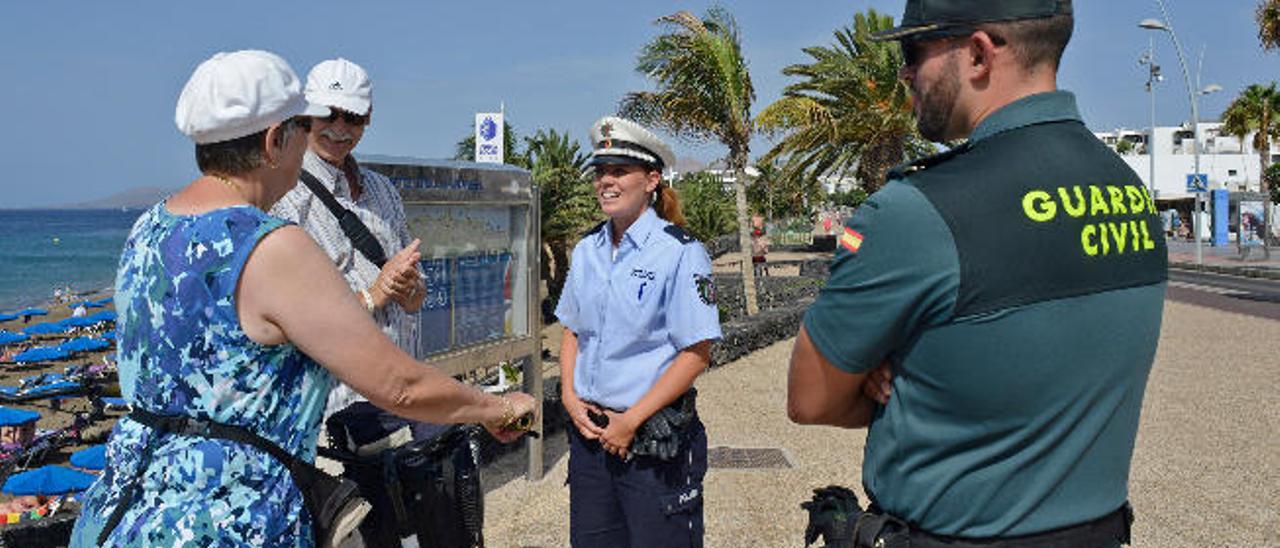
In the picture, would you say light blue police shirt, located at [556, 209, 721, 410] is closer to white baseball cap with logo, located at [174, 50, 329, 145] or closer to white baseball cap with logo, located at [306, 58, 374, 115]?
white baseball cap with logo, located at [306, 58, 374, 115]

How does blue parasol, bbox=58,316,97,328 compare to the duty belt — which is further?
blue parasol, bbox=58,316,97,328

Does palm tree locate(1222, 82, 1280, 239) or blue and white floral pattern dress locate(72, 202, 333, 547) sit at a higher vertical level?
palm tree locate(1222, 82, 1280, 239)

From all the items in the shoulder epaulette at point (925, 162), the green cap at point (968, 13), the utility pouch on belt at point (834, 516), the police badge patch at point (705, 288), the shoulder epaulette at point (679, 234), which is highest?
the green cap at point (968, 13)

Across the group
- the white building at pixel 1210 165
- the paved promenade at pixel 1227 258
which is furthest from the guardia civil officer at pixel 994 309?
the white building at pixel 1210 165

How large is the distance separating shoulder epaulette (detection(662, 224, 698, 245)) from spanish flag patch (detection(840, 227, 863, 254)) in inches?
76.8

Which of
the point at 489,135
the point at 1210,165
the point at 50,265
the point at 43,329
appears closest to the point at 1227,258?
the point at 43,329

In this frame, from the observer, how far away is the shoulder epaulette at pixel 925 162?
1.77m

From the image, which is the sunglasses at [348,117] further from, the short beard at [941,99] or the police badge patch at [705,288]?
the short beard at [941,99]

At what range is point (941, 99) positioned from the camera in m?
1.89

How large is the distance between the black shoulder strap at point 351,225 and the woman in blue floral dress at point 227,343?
Answer: 1.37 meters

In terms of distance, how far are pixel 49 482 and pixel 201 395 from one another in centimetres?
878

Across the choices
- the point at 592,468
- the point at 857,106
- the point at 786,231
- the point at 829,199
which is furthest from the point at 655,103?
the point at 829,199

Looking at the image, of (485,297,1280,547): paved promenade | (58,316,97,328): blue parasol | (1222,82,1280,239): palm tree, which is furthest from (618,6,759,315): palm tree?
(1222,82,1280,239): palm tree

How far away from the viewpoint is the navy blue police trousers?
3.44 metres
